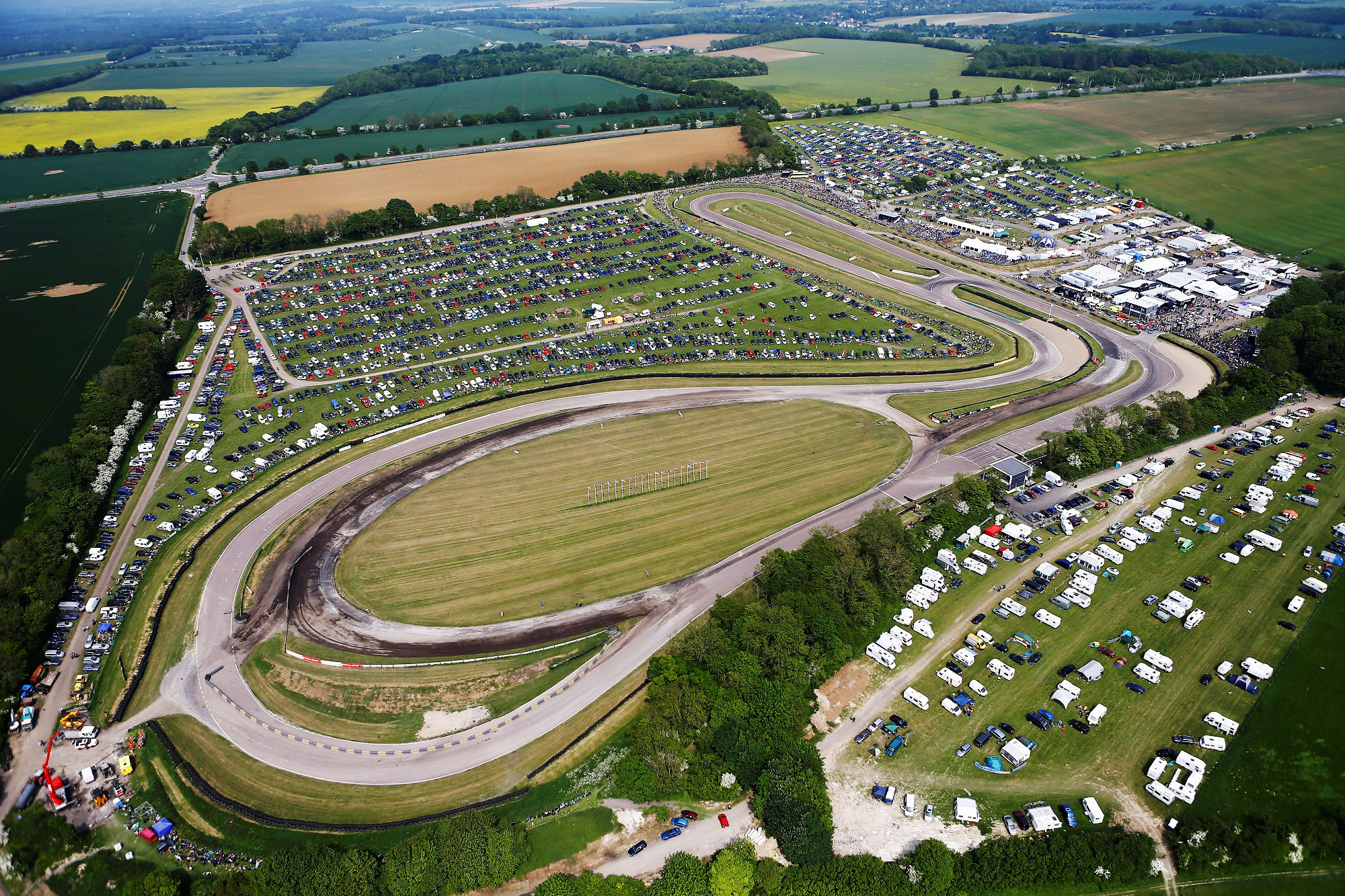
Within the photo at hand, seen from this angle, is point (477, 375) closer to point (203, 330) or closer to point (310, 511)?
point (310, 511)

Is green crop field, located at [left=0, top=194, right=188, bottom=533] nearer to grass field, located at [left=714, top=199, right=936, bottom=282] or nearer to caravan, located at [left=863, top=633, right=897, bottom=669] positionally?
caravan, located at [left=863, top=633, right=897, bottom=669]

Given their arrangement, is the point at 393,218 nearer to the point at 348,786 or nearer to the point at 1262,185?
the point at 348,786

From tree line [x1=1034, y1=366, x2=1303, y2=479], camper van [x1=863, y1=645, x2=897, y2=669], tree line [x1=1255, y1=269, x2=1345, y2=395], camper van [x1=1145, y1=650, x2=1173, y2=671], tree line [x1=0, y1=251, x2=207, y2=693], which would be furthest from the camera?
tree line [x1=1255, y1=269, x2=1345, y2=395]

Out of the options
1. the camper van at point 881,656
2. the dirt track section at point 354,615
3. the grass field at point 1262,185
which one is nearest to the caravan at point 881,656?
the camper van at point 881,656

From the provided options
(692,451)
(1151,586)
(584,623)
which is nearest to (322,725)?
(584,623)

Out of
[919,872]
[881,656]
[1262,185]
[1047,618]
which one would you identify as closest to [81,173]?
[881,656]

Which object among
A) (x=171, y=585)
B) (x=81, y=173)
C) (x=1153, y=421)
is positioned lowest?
(x=171, y=585)

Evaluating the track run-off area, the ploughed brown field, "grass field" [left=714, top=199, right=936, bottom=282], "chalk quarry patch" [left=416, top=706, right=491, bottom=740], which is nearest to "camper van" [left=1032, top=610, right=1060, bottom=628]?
the track run-off area
